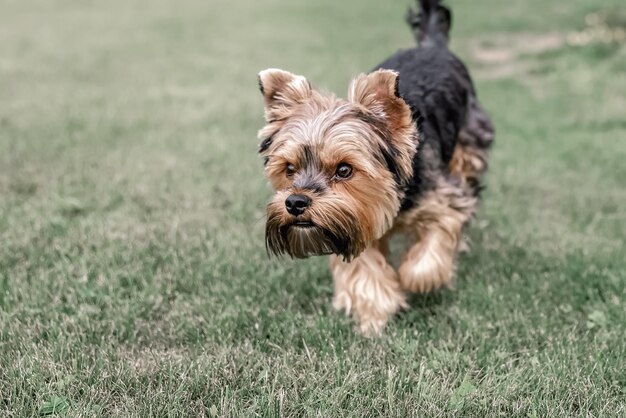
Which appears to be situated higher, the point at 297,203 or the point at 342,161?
the point at 342,161

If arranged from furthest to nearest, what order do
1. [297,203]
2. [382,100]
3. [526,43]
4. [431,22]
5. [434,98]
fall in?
[526,43], [431,22], [434,98], [382,100], [297,203]

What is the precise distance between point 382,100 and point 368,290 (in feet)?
4.18

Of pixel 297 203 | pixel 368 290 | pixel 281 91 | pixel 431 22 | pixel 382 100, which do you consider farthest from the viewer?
pixel 431 22

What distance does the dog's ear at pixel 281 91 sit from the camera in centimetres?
406

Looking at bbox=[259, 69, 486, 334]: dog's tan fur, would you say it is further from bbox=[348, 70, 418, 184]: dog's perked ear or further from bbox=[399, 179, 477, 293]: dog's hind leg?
bbox=[399, 179, 477, 293]: dog's hind leg

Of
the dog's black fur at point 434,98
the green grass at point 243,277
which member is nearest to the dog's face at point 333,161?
the dog's black fur at point 434,98

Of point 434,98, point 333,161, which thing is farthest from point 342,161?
point 434,98

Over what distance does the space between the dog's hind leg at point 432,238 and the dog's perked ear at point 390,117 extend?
2.04 ft

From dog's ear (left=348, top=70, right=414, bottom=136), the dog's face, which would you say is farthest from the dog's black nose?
dog's ear (left=348, top=70, right=414, bottom=136)

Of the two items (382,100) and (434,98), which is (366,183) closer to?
(382,100)

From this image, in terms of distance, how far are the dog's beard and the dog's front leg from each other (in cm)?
53

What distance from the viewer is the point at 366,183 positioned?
3.83 meters

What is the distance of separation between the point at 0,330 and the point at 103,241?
5.07 ft

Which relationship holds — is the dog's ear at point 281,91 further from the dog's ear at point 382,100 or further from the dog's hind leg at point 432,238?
the dog's hind leg at point 432,238
